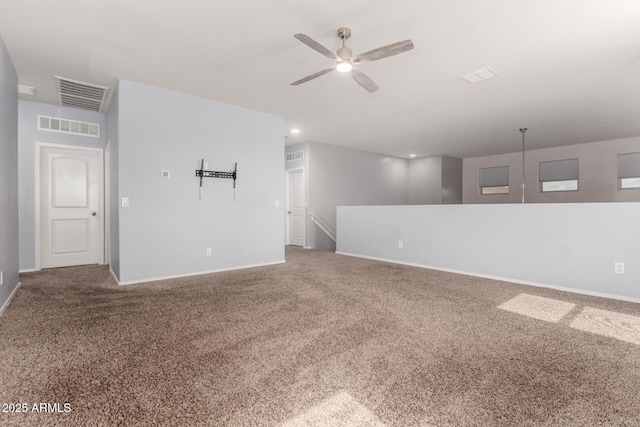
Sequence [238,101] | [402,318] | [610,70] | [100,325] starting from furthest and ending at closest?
[238,101], [610,70], [402,318], [100,325]

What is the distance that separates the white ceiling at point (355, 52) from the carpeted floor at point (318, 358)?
2.68 meters

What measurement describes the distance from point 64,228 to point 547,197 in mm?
10932

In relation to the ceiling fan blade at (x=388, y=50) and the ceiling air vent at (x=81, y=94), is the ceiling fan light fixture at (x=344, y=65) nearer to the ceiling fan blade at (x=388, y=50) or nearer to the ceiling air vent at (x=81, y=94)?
the ceiling fan blade at (x=388, y=50)

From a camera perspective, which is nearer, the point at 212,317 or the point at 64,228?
the point at 212,317

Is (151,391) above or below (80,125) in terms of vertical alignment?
below

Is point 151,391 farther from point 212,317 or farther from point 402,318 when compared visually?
point 402,318

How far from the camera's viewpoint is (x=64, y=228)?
507cm

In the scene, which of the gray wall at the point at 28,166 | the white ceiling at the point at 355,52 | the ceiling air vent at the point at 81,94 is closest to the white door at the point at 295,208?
the white ceiling at the point at 355,52

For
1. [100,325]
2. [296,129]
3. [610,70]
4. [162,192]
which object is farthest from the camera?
[296,129]

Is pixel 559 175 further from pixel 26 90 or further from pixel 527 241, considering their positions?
pixel 26 90

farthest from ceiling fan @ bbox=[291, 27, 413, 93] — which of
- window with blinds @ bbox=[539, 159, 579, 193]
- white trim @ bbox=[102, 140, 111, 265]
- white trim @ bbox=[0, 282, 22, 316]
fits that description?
window with blinds @ bbox=[539, 159, 579, 193]

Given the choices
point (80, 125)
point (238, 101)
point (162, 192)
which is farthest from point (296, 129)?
point (80, 125)

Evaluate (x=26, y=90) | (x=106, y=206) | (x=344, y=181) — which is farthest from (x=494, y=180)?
(x=26, y=90)

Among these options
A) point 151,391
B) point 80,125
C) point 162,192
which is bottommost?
point 151,391
